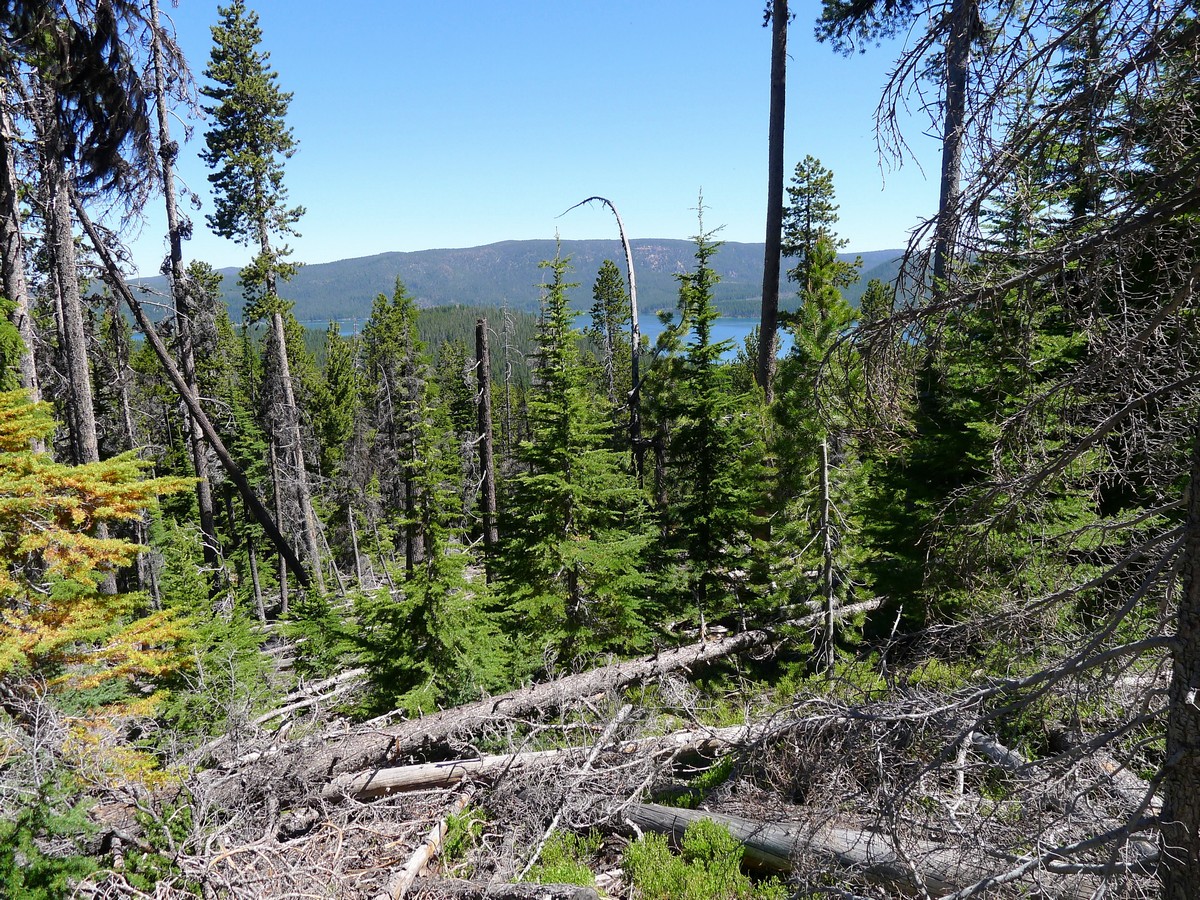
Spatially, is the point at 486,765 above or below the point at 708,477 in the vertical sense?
below

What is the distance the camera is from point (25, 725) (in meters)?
5.85

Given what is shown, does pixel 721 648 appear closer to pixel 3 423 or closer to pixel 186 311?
pixel 3 423

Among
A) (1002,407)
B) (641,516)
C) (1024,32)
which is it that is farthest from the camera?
(641,516)

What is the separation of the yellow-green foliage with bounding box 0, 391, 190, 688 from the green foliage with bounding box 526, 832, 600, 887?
4344 mm

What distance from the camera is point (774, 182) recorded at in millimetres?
11672

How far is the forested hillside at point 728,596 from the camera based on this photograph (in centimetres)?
275

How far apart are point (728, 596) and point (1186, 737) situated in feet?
27.6

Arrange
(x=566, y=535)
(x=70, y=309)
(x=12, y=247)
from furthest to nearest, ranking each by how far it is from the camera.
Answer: (x=566, y=535) → (x=70, y=309) → (x=12, y=247)

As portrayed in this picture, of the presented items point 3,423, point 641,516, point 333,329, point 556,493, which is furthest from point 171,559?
point 333,329

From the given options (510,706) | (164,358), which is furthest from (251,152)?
(510,706)

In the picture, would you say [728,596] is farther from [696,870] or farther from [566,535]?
[696,870]

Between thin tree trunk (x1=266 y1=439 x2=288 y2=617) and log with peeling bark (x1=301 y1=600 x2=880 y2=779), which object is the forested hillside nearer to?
log with peeling bark (x1=301 y1=600 x2=880 y2=779)

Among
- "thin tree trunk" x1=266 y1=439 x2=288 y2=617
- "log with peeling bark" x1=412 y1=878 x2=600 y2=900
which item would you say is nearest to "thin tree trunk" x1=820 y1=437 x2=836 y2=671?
"log with peeling bark" x1=412 y1=878 x2=600 y2=900

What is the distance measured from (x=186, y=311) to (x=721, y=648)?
14.0m
